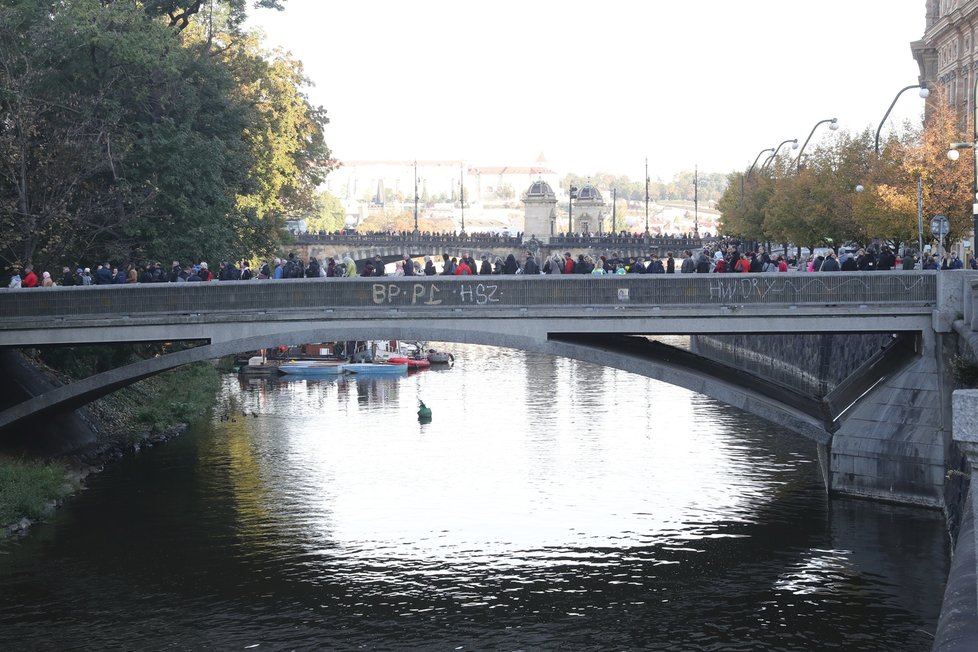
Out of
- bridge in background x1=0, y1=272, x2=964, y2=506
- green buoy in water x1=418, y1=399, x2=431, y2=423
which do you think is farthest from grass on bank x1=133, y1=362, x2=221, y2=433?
bridge in background x1=0, y1=272, x2=964, y2=506

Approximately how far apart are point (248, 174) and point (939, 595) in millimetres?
36991

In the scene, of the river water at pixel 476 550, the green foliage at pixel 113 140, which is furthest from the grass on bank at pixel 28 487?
the green foliage at pixel 113 140

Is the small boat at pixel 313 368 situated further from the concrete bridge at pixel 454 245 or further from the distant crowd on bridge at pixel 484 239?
the concrete bridge at pixel 454 245

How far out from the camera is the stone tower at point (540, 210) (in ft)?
452

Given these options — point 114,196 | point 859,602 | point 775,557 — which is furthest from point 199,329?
point 859,602

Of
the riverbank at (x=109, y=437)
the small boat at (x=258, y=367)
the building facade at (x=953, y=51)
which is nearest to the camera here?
the riverbank at (x=109, y=437)

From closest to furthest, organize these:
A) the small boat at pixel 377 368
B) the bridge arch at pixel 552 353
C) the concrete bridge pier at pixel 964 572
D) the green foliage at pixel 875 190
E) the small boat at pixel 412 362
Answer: the concrete bridge pier at pixel 964 572
the bridge arch at pixel 552 353
the green foliage at pixel 875 190
the small boat at pixel 377 368
the small boat at pixel 412 362

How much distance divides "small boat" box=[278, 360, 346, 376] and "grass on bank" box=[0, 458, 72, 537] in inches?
1430

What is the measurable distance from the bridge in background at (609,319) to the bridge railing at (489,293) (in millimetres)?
34

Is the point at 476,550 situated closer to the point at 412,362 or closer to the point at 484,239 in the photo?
the point at 412,362

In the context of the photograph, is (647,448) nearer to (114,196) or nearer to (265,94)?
(114,196)

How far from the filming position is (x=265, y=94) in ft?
225

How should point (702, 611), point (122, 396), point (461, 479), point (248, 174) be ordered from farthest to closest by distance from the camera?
point (248, 174), point (122, 396), point (461, 479), point (702, 611)

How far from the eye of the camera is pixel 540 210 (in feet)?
453
